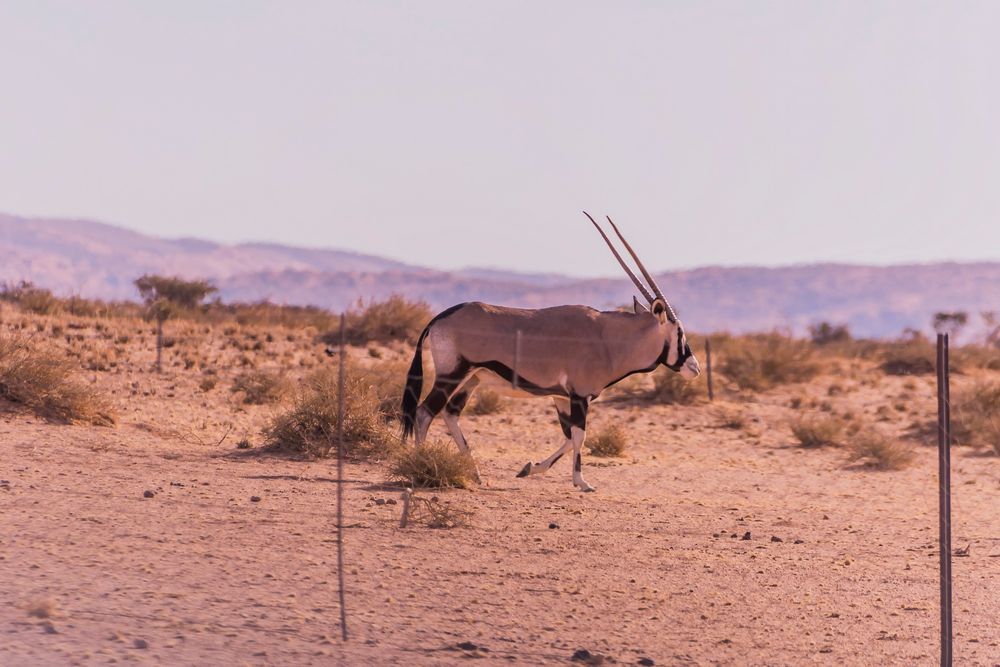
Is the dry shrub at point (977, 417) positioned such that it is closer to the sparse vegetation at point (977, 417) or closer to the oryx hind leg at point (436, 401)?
the sparse vegetation at point (977, 417)

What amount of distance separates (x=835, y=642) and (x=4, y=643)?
474 centimetres

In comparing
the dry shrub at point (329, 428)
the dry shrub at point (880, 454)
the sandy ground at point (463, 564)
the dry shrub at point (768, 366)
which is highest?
the dry shrub at point (768, 366)

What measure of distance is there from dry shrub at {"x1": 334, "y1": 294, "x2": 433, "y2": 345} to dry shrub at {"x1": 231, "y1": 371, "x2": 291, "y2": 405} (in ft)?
24.2

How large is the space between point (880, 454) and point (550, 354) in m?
6.85

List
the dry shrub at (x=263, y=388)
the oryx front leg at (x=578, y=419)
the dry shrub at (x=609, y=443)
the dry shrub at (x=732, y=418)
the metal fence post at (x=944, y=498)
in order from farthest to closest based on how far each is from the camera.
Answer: the dry shrub at (x=732, y=418), the dry shrub at (x=263, y=388), the dry shrub at (x=609, y=443), the oryx front leg at (x=578, y=419), the metal fence post at (x=944, y=498)

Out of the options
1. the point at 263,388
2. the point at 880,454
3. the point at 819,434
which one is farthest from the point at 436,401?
the point at 819,434

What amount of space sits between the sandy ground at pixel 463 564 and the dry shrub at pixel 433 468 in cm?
26

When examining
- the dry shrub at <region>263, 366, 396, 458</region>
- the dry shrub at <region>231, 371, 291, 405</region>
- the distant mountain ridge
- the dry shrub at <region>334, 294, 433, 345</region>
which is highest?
the distant mountain ridge

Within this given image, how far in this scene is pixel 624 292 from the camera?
7008 inches

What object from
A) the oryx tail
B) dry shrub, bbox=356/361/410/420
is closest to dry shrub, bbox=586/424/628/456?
dry shrub, bbox=356/361/410/420

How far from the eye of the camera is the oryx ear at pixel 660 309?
535 inches

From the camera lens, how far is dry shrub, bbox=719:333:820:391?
26766 millimetres

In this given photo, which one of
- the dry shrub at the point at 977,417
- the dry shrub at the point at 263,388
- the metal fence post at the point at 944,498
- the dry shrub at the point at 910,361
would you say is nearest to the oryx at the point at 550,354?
the dry shrub at the point at 263,388

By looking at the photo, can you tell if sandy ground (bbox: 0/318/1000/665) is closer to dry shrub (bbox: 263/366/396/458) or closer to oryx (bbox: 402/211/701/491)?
dry shrub (bbox: 263/366/396/458)
